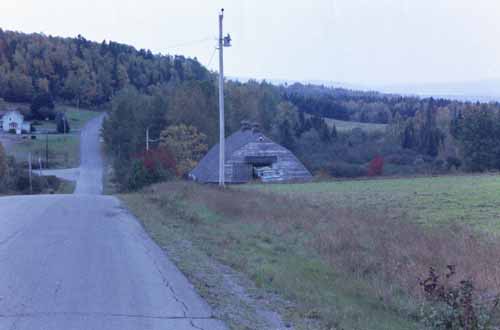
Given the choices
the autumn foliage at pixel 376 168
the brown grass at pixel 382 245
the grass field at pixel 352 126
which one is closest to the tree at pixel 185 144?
the autumn foliage at pixel 376 168

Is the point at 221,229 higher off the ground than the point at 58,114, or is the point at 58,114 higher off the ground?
the point at 58,114

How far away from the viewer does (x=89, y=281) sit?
10469 millimetres

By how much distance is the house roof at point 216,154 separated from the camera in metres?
60.1

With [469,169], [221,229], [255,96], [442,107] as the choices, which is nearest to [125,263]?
[221,229]

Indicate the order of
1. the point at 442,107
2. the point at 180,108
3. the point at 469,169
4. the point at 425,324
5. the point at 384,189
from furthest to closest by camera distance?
the point at 442,107, the point at 180,108, the point at 469,169, the point at 384,189, the point at 425,324

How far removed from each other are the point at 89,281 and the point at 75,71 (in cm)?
14299

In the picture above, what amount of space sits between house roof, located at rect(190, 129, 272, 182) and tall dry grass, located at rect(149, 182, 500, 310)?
3665 centimetres

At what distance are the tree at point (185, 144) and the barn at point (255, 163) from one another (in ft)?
18.4

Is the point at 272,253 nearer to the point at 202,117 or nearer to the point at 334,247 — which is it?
the point at 334,247

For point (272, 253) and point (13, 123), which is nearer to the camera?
point (272, 253)

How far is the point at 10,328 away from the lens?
7.65 meters

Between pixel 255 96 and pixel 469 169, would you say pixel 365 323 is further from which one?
pixel 255 96

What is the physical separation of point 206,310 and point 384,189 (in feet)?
97.6

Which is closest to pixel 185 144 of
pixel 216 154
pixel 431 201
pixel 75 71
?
pixel 216 154
